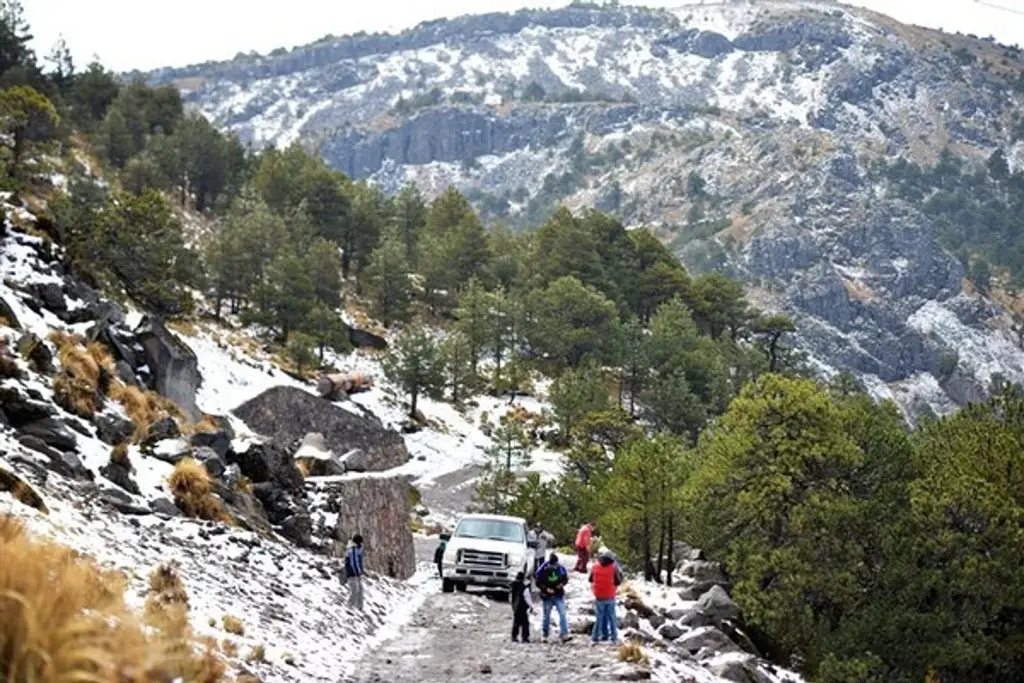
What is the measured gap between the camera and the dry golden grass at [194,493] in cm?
1738

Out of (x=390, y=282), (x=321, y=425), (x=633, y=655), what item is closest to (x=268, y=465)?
(x=633, y=655)

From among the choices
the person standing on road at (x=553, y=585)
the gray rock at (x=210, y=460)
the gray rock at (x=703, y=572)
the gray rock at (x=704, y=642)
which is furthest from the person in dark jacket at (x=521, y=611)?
the gray rock at (x=703, y=572)

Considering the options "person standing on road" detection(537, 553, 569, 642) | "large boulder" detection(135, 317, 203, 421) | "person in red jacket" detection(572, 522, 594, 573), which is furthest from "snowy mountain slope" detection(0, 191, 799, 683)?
"person in red jacket" detection(572, 522, 594, 573)

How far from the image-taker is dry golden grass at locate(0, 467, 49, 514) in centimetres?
1206

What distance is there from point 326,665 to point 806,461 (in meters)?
25.8

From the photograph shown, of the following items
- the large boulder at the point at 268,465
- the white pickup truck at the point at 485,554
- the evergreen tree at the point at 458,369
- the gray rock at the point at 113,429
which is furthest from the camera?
the evergreen tree at the point at 458,369

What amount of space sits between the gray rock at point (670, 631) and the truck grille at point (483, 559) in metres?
3.99

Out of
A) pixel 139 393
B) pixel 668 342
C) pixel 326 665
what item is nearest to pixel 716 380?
pixel 668 342

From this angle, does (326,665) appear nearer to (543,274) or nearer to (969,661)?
(969,661)

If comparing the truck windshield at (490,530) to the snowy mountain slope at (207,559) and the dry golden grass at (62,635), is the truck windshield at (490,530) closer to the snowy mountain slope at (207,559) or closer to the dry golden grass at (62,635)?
the snowy mountain slope at (207,559)

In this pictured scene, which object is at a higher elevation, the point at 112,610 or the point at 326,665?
the point at 112,610

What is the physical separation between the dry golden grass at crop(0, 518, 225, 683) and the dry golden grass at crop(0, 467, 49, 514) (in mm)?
6486

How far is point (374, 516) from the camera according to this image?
26141 mm

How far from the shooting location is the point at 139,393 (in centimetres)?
2233
